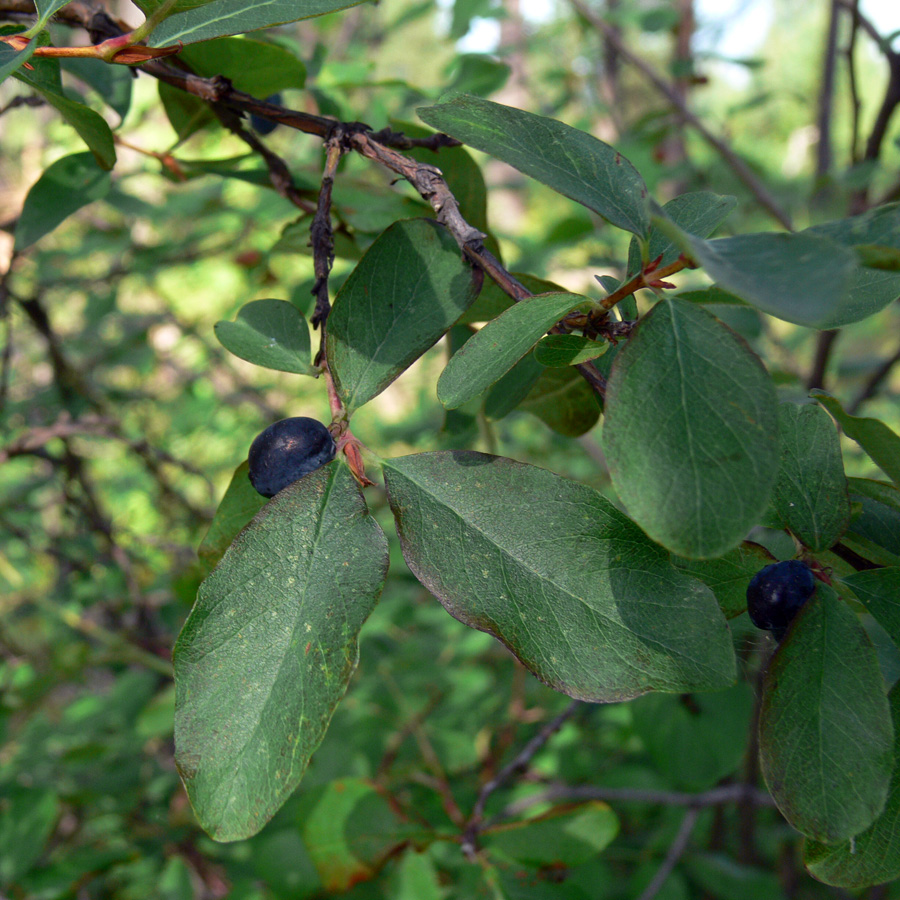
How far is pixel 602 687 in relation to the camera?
0.44 m

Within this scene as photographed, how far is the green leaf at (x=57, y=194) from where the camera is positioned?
30.6 inches

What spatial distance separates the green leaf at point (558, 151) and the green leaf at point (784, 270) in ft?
0.34

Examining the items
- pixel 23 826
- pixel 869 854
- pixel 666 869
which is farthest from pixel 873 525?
pixel 23 826

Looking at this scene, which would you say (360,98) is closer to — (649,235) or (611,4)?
(611,4)

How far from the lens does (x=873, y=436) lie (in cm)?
50

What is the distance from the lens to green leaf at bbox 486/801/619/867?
873mm

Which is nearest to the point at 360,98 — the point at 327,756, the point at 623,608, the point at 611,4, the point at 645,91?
the point at 611,4

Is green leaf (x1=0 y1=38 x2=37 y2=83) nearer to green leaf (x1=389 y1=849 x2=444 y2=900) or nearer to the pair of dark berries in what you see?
the pair of dark berries

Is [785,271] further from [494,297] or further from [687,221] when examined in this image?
[494,297]

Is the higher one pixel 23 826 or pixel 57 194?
pixel 57 194

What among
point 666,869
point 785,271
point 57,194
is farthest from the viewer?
point 666,869

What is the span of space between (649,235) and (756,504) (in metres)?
0.21

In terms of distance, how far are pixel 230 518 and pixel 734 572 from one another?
380 millimetres

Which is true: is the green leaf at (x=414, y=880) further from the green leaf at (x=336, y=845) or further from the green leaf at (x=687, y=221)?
the green leaf at (x=687, y=221)
